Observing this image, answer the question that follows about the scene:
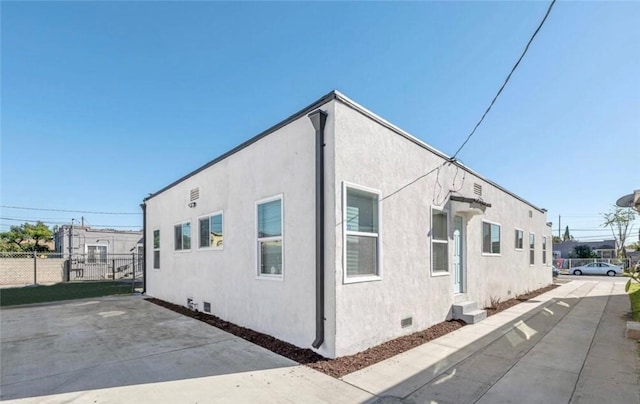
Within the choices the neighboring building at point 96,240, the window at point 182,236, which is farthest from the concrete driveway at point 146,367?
the neighboring building at point 96,240

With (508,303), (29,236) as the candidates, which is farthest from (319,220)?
(29,236)

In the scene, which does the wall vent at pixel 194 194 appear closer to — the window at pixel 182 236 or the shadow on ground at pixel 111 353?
the window at pixel 182 236

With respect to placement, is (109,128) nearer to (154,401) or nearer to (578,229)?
(154,401)

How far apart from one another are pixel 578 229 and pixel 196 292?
66.8 meters

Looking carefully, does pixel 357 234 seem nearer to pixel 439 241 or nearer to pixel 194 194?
pixel 439 241

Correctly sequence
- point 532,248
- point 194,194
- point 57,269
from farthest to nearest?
point 57,269, point 532,248, point 194,194

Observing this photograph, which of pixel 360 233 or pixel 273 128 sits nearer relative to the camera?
pixel 360 233

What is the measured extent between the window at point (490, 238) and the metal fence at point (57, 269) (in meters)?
Result: 14.6

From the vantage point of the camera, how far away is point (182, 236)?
984 centimetres

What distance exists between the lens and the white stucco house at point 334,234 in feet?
15.7

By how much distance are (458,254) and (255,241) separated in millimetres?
5165

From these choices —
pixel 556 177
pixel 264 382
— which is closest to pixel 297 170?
pixel 264 382

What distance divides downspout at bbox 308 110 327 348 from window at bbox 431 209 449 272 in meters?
3.33

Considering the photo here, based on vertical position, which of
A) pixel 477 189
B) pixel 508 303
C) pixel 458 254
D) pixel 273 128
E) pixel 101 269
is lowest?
pixel 101 269
